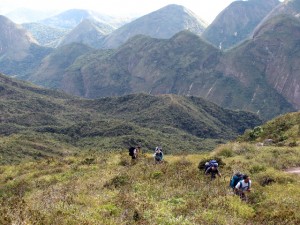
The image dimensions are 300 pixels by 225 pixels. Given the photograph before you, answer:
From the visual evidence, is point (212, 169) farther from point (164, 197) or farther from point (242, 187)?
point (164, 197)

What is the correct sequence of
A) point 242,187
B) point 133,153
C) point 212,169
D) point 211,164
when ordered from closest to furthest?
1. point 242,187
2. point 212,169
3. point 211,164
4. point 133,153

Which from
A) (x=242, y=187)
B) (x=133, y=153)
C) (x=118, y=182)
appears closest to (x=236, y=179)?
(x=242, y=187)

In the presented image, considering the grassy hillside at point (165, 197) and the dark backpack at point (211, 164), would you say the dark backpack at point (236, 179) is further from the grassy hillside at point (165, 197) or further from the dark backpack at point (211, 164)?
the dark backpack at point (211, 164)

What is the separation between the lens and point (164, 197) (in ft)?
74.7

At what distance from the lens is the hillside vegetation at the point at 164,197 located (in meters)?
17.4

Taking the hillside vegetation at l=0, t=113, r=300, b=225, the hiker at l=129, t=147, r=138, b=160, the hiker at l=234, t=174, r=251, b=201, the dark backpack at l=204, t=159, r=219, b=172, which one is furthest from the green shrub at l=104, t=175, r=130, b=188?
the hiker at l=129, t=147, r=138, b=160

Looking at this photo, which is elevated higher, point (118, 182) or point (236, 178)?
point (236, 178)

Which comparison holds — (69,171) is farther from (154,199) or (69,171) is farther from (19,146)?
(19,146)

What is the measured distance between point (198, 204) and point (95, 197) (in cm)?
592

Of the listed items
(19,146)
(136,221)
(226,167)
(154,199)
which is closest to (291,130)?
(226,167)

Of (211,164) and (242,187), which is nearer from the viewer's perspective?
(242,187)

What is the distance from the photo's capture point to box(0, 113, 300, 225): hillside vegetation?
17359 mm

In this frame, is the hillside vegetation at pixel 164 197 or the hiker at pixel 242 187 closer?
the hillside vegetation at pixel 164 197

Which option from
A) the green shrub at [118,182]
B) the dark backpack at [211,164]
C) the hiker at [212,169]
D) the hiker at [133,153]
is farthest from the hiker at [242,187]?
the hiker at [133,153]
